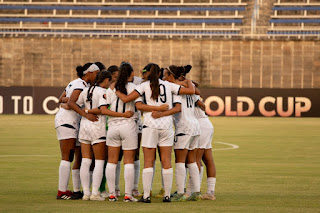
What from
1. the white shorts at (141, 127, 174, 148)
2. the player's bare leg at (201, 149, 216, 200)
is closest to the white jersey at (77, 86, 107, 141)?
the white shorts at (141, 127, 174, 148)

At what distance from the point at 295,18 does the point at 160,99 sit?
41.5m

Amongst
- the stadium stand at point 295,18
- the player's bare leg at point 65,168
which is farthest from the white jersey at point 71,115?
the stadium stand at point 295,18

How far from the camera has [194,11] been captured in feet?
164

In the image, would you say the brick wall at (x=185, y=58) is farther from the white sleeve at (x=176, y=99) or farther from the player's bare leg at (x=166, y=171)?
the player's bare leg at (x=166, y=171)

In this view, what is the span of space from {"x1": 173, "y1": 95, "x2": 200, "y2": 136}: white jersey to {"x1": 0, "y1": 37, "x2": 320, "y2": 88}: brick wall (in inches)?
1342

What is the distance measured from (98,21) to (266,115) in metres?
16.6

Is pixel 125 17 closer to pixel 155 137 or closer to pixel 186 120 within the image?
pixel 186 120

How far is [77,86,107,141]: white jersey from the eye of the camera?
9453 mm

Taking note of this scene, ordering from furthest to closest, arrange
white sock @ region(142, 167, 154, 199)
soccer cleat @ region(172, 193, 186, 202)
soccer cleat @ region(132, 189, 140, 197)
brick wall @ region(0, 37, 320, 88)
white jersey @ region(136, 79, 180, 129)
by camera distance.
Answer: brick wall @ region(0, 37, 320, 88) → soccer cleat @ region(132, 189, 140, 197) → soccer cleat @ region(172, 193, 186, 202) → white jersey @ region(136, 79, 180, 129) → white sock @ region(142, 167, 154, 199)

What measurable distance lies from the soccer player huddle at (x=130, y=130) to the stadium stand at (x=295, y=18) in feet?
124

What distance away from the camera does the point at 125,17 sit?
49.2 meters

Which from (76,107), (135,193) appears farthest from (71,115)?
(135,193)

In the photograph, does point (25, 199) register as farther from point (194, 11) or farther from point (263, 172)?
point (194, 11)

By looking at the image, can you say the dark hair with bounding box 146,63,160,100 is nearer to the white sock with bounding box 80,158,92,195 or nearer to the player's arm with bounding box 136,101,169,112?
the player's arm with bounding box 136,101,169,112
